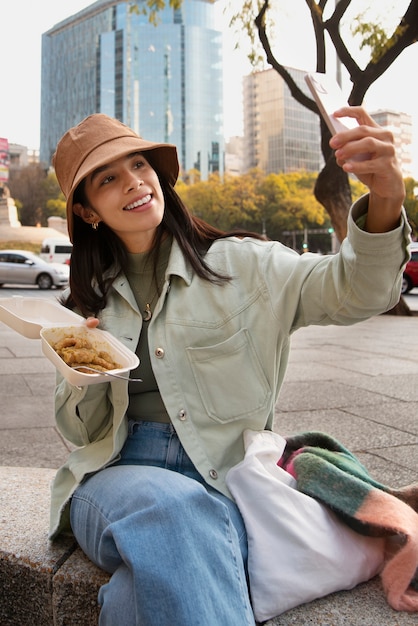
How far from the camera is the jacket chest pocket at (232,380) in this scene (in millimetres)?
1848

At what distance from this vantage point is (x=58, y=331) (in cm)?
185

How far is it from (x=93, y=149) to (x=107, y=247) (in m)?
0.34

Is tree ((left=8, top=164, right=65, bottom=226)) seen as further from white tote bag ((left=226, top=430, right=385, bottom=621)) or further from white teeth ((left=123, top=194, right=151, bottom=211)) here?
white tote bag ((left=226, top=430, right=385, bottom=621))

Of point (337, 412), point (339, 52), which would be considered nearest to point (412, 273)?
point (339, 52)

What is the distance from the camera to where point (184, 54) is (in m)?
110

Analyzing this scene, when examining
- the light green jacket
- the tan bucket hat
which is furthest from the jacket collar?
the tan bucket hat

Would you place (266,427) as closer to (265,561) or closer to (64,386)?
(265,561)

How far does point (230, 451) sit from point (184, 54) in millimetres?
115217

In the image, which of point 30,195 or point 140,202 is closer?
point 140,202

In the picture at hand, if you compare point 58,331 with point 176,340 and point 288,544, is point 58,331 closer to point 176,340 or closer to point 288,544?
point 176,340

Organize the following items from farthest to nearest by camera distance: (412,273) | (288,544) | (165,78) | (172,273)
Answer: (165,78) → (412,273) → (172,273) → (288,544)

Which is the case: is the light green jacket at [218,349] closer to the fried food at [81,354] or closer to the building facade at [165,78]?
the fried food at [81,354]

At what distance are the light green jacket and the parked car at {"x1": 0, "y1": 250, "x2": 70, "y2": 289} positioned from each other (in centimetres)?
2037

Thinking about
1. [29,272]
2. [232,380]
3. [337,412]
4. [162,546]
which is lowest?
[337,412]
